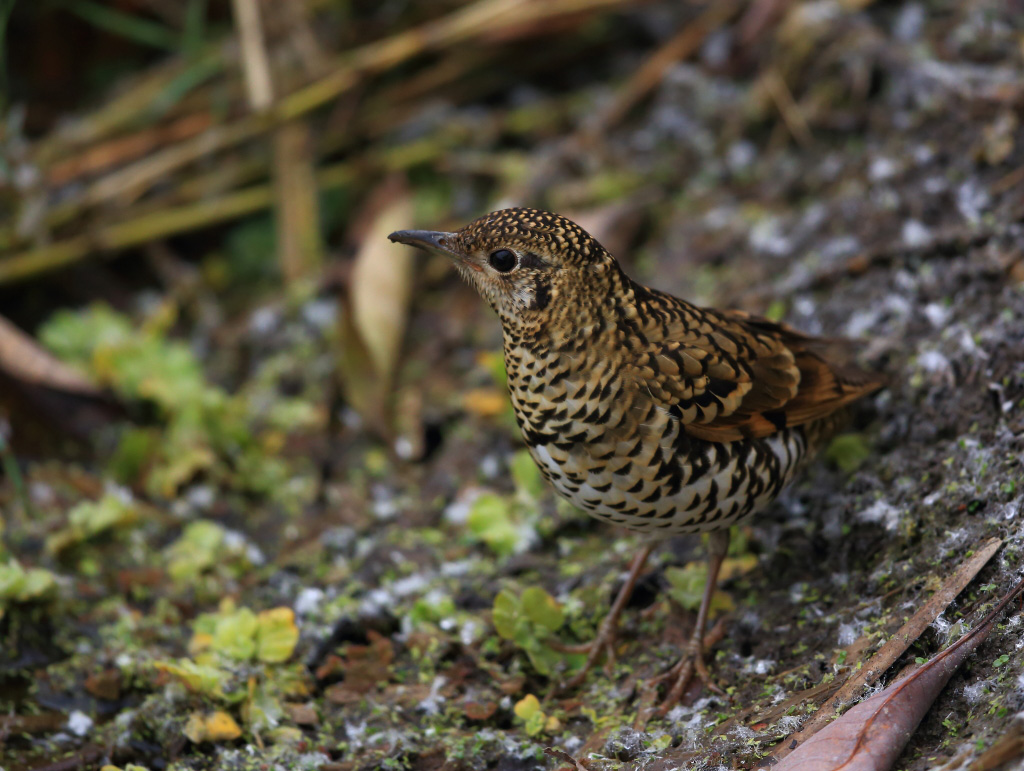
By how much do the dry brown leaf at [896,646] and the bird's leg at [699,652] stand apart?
45cm

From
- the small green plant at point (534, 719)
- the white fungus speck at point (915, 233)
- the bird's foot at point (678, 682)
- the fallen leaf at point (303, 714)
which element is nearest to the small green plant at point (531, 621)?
the small green plant at point (534, 719)

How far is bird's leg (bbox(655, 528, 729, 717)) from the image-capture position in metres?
3.12

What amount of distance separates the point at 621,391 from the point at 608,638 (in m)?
0.96

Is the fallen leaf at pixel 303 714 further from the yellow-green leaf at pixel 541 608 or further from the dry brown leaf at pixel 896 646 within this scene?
the dry brown leaf at pixel 896 646

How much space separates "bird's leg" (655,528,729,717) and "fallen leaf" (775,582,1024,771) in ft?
1.93

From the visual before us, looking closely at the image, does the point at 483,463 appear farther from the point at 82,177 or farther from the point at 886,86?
the point at 82,177

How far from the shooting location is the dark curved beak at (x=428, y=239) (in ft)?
10.4

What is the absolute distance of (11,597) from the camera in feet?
11.1

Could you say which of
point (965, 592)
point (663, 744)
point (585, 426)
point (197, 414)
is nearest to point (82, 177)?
point (197, 414)

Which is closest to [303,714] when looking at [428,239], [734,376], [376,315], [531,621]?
[531,621]

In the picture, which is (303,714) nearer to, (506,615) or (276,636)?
(276,636)

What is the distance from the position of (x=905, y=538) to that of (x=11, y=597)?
9.55ft

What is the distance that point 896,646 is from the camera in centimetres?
276

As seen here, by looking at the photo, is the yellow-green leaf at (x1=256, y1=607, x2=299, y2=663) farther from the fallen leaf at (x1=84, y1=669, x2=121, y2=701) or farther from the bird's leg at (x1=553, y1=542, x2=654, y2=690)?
the bird's leg at (x1=553, y1=542, x2=654, y2=690)
